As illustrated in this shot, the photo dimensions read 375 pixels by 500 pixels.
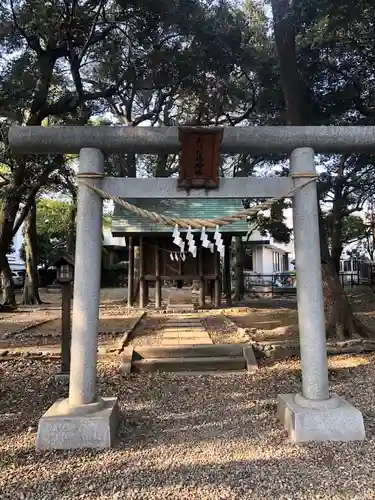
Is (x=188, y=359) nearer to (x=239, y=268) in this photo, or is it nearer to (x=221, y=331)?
(x=221, y=331)

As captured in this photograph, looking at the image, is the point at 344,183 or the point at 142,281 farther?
the point at 344,183

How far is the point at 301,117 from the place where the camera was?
8688 millimetres

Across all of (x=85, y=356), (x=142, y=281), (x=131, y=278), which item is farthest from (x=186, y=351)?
(x=131, y=278)

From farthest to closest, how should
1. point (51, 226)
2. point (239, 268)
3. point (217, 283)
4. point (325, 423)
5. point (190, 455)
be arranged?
point (51, 226) → point (239, 268) → point (217, 283) → point (325, 423) → point (190, 455)

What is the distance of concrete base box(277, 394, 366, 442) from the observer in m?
3.88

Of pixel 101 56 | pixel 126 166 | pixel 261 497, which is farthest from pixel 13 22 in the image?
pixel 261 497

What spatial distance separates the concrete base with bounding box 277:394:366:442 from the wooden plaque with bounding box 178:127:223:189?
2.38 meters

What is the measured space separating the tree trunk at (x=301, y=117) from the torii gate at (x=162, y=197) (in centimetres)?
429

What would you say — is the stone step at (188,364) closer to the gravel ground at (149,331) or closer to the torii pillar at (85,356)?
the gravel ground at (149,331)

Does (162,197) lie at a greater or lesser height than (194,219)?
greater

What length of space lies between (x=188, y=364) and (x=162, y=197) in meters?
3.62

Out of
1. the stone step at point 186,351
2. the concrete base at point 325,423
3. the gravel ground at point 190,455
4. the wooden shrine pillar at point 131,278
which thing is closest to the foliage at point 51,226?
the wooden shrine pillar at point 131,278

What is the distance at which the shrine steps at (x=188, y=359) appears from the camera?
6.89 meters

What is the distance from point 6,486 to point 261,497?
189 centimetres
